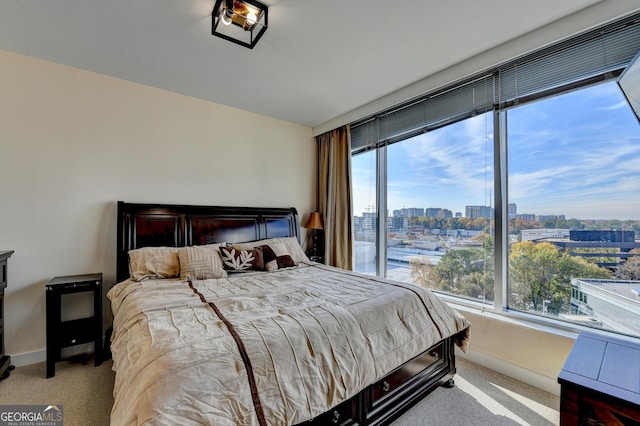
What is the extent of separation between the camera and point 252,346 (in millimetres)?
1212

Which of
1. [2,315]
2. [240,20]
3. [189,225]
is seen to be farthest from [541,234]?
[2,315]

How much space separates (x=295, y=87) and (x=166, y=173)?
177cm

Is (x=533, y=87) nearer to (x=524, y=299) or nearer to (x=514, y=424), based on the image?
(x=524, y=299)

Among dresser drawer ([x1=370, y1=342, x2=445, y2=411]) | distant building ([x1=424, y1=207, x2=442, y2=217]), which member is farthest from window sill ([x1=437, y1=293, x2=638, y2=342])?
distant building ([x1=424, y1=207, x2=442, y2=217])

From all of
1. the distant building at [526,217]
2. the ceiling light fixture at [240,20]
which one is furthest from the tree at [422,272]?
the ceiling light fixture at [240,20]

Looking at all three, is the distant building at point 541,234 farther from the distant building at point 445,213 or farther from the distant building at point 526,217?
the distant building at point 445,213

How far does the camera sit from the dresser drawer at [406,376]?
1.64 meters

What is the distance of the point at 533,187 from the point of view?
2.35m

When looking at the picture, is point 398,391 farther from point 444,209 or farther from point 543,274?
point 444,209

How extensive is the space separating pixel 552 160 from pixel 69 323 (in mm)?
4425

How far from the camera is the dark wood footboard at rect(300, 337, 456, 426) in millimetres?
1482

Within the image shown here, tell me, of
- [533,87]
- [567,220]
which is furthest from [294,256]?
[533,87]

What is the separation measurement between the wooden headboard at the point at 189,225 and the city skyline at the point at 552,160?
1977mm

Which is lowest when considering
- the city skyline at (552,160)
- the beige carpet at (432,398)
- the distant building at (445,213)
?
the beige carpet at (432,398)
